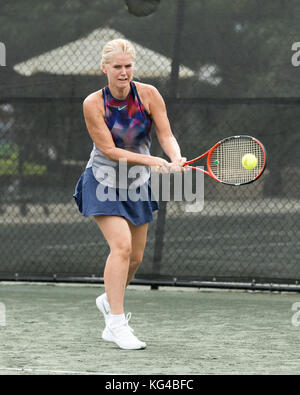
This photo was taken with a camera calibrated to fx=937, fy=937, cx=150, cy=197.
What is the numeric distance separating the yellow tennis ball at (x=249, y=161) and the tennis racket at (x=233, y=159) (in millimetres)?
22

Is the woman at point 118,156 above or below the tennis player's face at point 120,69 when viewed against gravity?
below

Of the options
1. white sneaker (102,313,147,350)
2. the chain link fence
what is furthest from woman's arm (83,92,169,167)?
the chain link fence

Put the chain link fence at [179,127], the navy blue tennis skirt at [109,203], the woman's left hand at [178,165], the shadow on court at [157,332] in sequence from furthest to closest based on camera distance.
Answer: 1. the chain link fence at [179,127]
2. the navy blue tennis skirt at [109,203]
3. the woman's left hand at [178,165]
4. the shadow on court at [157,332]

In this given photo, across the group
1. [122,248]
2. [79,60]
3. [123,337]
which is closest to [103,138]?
[122,248]

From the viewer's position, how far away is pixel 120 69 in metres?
4.65

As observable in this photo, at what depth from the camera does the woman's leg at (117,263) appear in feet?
15.5

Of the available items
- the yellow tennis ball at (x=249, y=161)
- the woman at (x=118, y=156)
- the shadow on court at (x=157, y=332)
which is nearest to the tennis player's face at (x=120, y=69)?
the woman at (x=118, y=156)

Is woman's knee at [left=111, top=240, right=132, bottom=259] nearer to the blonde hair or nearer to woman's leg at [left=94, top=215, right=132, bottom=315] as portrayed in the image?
woman's leg at [left=94, top=215, right=132, bottom=315]

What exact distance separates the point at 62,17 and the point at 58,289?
2.05 metres

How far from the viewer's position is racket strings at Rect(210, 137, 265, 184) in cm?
493

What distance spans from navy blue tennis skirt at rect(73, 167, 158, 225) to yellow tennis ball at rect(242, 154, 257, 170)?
0.52 m

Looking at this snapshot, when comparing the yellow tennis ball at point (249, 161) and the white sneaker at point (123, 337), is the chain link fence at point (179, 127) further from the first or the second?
the white sneaker at point (123, 337)

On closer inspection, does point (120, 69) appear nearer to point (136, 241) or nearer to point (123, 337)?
point (136, 241)
